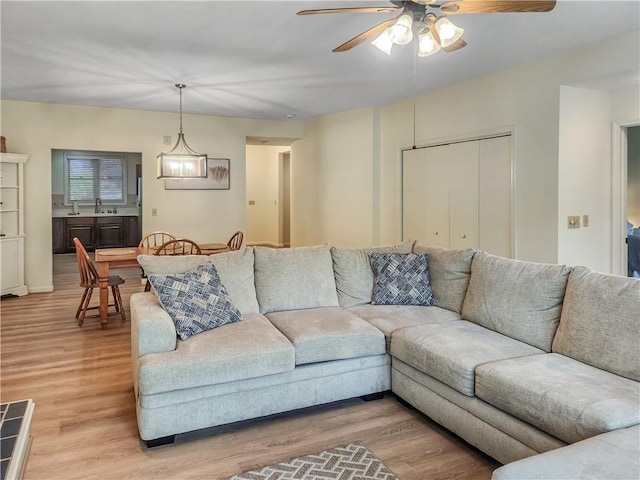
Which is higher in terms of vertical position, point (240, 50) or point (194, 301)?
point (240, 50)

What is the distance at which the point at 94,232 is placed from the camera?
1049 centimetres

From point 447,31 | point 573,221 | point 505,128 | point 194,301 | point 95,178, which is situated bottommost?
point 194,301

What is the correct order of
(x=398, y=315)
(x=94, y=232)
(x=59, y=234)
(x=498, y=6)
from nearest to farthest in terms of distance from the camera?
(x=498, y=6), (x=398, y=315), (x=59, y=234), (x=94, y=232)

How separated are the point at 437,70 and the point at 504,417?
3632mm

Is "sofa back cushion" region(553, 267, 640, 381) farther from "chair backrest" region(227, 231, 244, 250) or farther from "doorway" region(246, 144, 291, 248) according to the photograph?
"doorway" region(246, 144, 291, 248)

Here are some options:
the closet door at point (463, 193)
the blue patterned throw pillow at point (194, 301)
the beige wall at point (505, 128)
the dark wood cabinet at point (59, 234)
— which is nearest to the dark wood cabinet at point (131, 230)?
the dark wood cabinet at point (59, 234)

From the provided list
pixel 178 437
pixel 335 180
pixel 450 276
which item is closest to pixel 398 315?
pixel 450 276

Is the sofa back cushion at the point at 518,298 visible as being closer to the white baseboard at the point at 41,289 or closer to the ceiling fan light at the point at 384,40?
the ceiling fan light at the point at 384,40

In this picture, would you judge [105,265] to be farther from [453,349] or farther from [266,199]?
[266,199]

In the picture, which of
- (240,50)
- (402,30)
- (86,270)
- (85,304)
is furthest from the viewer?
(85,304)

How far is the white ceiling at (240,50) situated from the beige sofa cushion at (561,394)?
243 centimetres

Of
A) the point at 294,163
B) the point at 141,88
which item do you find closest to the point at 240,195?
the point at 294,163

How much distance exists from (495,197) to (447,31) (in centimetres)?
263

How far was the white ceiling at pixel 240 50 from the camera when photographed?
319 cm
